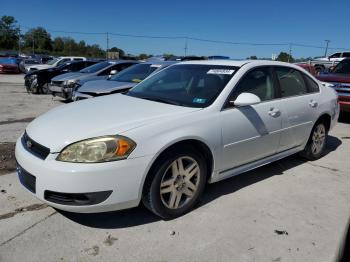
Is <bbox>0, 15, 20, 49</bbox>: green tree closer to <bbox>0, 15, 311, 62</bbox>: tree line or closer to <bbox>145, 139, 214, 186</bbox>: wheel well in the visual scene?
<bbox>0, 15, 311, 62</bbox>: tree line

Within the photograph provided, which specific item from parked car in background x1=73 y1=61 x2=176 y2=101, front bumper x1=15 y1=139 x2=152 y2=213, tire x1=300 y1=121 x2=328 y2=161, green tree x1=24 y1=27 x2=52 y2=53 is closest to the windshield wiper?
front bumper x1=15 y1=139 x2=152 y2=213

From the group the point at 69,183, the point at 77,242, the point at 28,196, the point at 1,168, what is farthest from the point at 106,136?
the point at 1,168

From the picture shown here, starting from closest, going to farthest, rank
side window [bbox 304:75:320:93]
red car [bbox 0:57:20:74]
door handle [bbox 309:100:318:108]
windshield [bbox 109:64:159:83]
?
door handle [bbox 309:100:318:108], side window [bbox 304:75:320:93], windshield [bbox 109:64:159:83], red car [bbox 0:57:20:74]

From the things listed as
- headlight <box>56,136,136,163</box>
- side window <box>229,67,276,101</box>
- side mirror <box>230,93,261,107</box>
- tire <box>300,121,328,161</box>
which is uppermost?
side window <box>229,67,276,101</box>

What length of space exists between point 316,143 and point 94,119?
367 centimetres

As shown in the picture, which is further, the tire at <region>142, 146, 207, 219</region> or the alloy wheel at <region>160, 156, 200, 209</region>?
the alloy wheel at <region>160, 156, 200, 209</region>

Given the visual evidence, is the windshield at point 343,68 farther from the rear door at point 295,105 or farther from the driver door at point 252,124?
the driver door at point 252,124

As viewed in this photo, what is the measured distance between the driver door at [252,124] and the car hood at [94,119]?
50cm

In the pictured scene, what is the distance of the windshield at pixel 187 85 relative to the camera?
403cm

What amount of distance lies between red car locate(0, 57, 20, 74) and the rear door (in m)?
26.9

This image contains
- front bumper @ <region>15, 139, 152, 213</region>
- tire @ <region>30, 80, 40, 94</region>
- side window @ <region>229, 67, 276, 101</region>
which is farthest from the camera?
tire @ <region>30, 80, 40, 94</region>

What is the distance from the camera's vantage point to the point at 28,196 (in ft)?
13.2

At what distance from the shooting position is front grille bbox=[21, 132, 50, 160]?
3230 millimetres

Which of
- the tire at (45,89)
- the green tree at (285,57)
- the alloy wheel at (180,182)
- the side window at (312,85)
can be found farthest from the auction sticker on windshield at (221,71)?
the green tree at (285,57)
